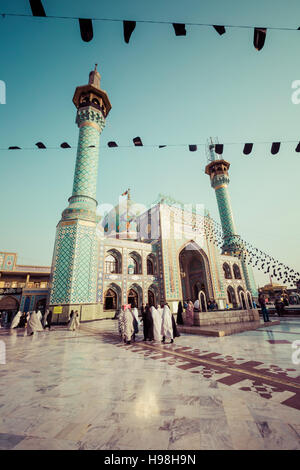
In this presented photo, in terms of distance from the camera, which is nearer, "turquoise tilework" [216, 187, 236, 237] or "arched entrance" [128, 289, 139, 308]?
"arched entrance" [128, 289, 139, 308]

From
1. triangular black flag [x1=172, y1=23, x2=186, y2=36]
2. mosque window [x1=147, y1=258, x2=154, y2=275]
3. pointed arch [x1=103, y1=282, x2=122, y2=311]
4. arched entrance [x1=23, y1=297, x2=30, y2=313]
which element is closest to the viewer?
triangular black flag [x1=172, y1=23, x2=186, y2=36]

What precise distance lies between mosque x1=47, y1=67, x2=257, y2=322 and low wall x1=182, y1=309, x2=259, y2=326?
0.22 m

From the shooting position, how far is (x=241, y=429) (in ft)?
5.27

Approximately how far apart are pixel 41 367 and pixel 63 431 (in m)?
2.51

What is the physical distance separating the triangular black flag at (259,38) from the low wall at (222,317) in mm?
8066

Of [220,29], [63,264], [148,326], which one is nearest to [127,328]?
[148,326]

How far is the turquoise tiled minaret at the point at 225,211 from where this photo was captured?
23.8m

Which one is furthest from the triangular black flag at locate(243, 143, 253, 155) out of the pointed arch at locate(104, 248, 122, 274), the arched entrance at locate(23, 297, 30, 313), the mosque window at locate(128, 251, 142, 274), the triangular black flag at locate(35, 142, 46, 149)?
the arched entrance at locate(23, 297, 30, 313)

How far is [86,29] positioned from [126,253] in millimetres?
14547

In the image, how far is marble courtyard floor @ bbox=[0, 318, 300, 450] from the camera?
1507mm

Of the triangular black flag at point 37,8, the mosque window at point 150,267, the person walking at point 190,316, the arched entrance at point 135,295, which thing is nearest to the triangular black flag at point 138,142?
the triangular black flag at point 37,8

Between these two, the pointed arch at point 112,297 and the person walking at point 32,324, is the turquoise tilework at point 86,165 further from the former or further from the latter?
the person walking at point 32,324

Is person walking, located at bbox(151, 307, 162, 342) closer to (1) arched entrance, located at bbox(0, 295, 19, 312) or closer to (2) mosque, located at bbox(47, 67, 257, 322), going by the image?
(2) mosque, located at bbox(47, 67, 257, 322)
